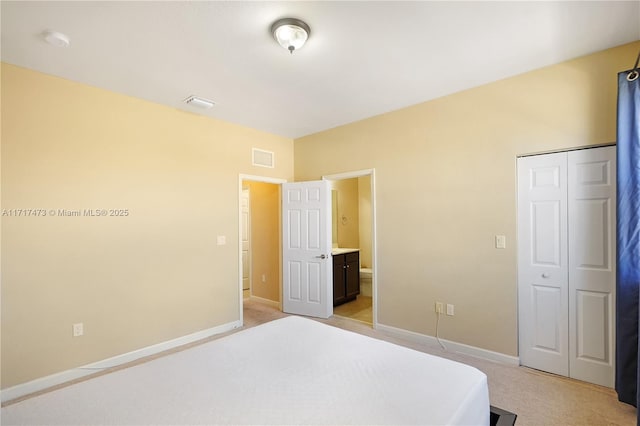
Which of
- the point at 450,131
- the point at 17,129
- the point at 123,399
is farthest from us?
the point at 450,131

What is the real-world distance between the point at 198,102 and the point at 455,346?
3.79m

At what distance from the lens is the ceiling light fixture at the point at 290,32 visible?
1.95 meters

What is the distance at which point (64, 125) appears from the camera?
104 inches

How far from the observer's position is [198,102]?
10.4 ft

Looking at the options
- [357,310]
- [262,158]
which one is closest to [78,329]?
[262,158]

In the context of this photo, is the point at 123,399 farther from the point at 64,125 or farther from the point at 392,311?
the point at 392,311

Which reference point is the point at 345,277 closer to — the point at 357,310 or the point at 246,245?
the point at 357,310

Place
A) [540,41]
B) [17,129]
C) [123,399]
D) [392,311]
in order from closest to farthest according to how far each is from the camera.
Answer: [123,399]
[540,41]
[17,129]
[392,311]

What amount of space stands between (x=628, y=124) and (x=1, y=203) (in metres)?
4.78

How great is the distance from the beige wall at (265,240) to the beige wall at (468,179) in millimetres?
1765

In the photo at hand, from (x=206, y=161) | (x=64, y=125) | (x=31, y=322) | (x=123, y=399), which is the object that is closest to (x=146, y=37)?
(x=64, y=125)

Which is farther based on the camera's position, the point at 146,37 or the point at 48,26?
the point at 146,37

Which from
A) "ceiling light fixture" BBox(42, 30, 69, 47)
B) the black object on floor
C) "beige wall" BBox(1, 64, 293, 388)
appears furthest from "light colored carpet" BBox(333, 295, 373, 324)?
"ceiling light fixture" BBox(42, 30, 69, 47)

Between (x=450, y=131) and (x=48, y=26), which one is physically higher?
(x=48, y=26)
